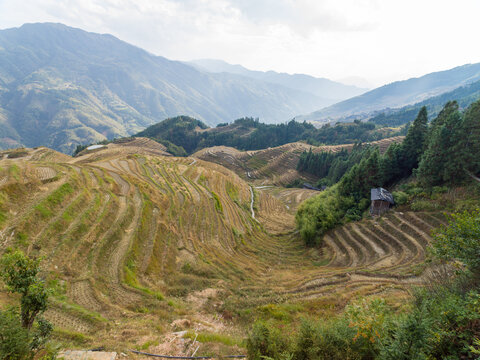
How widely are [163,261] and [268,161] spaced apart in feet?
388

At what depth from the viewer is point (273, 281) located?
882 inches

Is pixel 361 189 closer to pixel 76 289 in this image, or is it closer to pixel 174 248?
pixel 174 248

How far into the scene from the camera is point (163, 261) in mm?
21438

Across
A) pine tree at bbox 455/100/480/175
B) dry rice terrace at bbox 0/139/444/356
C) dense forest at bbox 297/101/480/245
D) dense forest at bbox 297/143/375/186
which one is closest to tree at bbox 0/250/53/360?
dry rice terrace at bbox 0/139/444/356

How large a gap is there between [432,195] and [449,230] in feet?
78.7

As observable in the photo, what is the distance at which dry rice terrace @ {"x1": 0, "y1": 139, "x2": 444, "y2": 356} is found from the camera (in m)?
12.9

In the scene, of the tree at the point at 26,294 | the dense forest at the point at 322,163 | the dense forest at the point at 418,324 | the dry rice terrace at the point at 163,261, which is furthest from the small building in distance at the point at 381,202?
the dense forest at the point at 322,163

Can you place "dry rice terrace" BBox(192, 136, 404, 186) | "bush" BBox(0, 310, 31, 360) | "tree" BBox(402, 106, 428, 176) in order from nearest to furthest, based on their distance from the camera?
"bush" BBox(0, 310, 31, 360) < "tree" BBox(402, 106, 428, 176) < "dry rice terrace" BBox(192, 136, 404, 186)

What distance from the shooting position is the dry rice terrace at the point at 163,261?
12906 mm

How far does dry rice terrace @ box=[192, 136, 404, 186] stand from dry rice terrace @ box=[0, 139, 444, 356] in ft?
268

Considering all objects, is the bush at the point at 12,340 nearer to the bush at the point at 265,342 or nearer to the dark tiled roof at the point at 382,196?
the bush at the point at 265,342

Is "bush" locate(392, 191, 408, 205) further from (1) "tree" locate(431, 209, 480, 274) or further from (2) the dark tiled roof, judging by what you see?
(1) "tree" locate(431, 209, 480, 274)

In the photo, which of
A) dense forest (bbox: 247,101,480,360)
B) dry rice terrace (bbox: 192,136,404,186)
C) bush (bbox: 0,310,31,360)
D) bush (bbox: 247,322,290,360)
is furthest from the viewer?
dry rice terrace (bbox: 192,136,404,186)

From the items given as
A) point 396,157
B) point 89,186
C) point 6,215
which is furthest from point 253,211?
point 6,215
